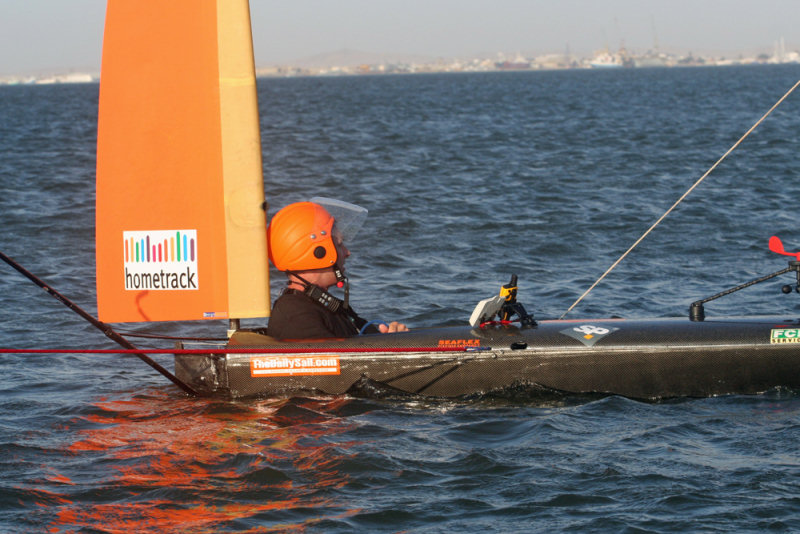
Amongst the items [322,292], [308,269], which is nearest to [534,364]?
[322,292]

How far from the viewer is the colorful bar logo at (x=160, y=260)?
693cm

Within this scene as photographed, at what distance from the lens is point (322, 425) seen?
20.7ft

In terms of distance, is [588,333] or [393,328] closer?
[588,333]

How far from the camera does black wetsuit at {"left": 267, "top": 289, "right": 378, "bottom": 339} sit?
6.76m

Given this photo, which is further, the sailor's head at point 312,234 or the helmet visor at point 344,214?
the helmet visor at point 344,214

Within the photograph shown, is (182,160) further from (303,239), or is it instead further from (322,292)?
(322,292)

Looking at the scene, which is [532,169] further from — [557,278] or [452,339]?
[452,339]

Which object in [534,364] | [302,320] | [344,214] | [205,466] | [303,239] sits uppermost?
[344,214]

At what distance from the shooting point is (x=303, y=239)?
6797mm

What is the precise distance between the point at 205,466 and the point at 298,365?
3.94 ft

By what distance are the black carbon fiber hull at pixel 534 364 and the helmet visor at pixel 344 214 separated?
2.62ft

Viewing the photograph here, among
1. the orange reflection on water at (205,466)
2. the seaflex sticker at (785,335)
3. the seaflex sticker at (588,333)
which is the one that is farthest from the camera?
the seaflex sticker at (588,333)

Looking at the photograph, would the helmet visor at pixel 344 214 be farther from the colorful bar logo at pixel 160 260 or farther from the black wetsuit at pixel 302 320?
the colorful bar logo at pixel 160 260

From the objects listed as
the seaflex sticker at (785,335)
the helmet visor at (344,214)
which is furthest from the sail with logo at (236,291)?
the helmet visor at (344,214)
